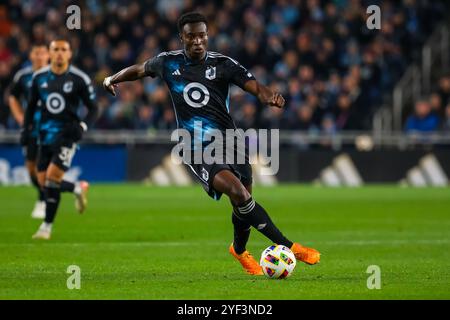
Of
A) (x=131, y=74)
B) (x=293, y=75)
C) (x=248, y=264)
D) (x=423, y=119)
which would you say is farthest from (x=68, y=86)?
(x=423, y=119)

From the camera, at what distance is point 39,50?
16.6 meters

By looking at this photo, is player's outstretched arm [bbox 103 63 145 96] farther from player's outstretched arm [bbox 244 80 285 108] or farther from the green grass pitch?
the green grass pitch

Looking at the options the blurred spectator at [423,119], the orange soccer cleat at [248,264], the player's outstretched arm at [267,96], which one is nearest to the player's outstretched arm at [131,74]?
the player's outstretched arm at [267,96]

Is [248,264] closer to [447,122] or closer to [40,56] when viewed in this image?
[40,56]

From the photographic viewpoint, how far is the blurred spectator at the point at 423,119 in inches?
1042

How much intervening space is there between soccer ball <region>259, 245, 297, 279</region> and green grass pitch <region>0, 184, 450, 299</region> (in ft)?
0.33

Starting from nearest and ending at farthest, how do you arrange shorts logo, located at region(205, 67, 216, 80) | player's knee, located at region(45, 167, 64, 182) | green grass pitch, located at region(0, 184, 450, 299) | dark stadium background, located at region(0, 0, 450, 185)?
green grass pitch, located at region(0, 184, 450, 299), shorts logo, located at region(205, 67, 216, 80), player's knee, located at region(45, 167, 64, 182), dark stadium background, located at region(0, 0, 450, 185)

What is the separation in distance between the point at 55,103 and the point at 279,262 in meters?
5.64

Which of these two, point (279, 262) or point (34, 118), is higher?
point (34, 118)

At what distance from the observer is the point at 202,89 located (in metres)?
10.1

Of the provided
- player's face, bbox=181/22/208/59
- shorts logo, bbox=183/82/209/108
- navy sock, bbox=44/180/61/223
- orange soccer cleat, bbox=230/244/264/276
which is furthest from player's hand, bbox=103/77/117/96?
navy sock, bbox=44/180/61/223

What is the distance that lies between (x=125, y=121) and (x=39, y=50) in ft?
35.0

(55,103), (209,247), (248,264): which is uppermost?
(55,103)

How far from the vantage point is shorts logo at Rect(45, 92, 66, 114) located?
14.4 metres
